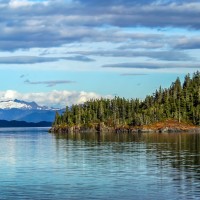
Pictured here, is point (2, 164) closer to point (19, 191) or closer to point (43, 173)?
point (43, 173)

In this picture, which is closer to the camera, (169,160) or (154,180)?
(154,180)

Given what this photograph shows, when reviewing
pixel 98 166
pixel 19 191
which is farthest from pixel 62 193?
pixel 98 166

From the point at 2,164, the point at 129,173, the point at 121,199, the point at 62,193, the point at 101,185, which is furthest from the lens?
the point at 2,164

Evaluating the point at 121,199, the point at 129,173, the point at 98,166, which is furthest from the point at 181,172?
the point at 121,199

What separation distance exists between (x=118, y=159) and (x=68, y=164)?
14.9 metres

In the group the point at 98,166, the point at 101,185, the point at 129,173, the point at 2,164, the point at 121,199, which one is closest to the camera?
the point at 121,199

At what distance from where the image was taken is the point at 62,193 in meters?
77.6

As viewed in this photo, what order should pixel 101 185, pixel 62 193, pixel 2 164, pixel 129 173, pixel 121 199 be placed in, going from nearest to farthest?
pixel 121 199, pixel 62 193, pixel 101 185, pixel 129 173, pixel 2 164

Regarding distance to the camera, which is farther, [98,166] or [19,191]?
[98,166]

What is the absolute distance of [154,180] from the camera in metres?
88.4

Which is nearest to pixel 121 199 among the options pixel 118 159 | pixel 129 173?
pixel 129 173

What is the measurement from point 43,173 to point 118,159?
31.6 metres

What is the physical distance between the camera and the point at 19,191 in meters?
79.4

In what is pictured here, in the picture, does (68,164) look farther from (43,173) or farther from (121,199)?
(121,199)
